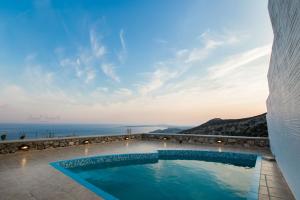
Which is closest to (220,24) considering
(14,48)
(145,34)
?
(145,34)

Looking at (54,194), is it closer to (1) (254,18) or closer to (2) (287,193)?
(2) (287,193)

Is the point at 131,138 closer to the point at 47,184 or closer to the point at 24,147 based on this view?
the point at 24,147

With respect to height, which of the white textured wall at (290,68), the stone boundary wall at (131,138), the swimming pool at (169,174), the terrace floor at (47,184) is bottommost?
the swimming pool at (169,174)

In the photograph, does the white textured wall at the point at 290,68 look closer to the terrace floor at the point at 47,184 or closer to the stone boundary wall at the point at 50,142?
the terrace floor at the point at 47,184

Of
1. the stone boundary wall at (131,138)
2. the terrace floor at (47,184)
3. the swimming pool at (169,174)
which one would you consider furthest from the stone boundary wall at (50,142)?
the swimming pool at (169,174)

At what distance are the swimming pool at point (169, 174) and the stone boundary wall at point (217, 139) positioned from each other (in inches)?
125

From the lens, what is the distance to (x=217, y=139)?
43.9 ft

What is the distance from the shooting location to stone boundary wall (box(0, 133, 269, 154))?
31.4 feet

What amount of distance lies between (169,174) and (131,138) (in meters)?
→ 8.26

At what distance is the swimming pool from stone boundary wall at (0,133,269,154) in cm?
320

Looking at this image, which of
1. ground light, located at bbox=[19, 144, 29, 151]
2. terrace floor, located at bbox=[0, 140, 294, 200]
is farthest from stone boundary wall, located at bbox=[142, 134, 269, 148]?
ground light, located at bbox=[19, 144, 29, 151]

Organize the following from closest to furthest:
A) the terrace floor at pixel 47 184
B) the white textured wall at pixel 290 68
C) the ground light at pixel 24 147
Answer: the white textured wall at pixel 290 68
the terrace floor at pixel 47 184
the ground light at pixel 24 147

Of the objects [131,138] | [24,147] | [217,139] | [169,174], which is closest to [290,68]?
[169,174]

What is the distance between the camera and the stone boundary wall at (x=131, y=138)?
9578mm
